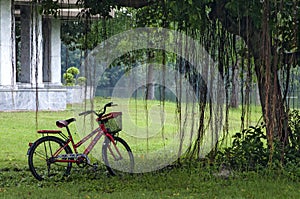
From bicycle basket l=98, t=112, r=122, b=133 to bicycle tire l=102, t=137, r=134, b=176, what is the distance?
0.11 metres

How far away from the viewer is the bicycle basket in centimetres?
624

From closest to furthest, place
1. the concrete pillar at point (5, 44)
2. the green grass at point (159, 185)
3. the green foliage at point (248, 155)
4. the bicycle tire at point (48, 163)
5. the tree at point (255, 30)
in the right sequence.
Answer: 1. the green grass at point (159, 185)
2. the tree at point (255, 30)
3. the bicycle tire at point (48, 163)
4. the green foliage at point (248, 155)
5. the concrete pillar at point (5, 44)

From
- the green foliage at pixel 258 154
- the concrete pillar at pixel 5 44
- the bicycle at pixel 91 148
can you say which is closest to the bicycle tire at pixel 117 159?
the bicycle at pixel 91 148

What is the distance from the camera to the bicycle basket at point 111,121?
6.24m

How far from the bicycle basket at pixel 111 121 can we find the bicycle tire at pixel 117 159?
11 centimetres

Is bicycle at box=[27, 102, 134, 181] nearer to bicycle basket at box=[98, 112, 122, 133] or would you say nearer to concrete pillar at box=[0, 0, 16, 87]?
bicycle basket at box=[98, 112, 122, 133]

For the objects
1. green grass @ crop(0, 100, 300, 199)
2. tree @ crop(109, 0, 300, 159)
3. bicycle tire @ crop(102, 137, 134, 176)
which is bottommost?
green grass @ crop(0, 100, 300, 199)

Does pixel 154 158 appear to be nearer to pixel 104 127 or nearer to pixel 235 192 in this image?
pixel 104 127

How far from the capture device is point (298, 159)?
621 cm

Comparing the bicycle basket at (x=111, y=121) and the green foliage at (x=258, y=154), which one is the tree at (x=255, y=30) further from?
the bicycle basket at (x=111, y=121)

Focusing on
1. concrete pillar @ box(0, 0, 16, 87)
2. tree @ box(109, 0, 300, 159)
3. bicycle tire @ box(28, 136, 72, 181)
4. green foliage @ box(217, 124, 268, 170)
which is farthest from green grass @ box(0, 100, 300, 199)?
concrete pillar @ box(0, 0, 16, 87)

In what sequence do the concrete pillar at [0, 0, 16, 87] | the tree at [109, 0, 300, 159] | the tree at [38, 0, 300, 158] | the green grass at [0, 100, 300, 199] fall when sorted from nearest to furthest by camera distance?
the green grass at [0, 100, 300, 199] < the tree at [109, 0, 300, 159] < the tree at [38, 0, 300, 158] < the concrete pillar at [0, 0, 16, 87]

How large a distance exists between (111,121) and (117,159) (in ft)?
1.39

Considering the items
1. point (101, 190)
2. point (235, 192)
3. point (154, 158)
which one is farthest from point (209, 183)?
point (154, 158)
